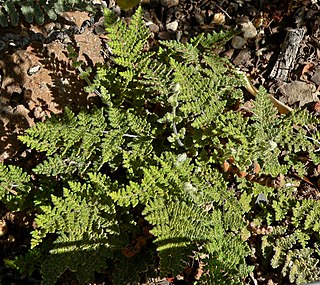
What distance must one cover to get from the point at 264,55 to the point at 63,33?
4.70ft

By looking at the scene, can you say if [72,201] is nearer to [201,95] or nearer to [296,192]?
[201,95]

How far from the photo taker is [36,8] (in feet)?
10.7

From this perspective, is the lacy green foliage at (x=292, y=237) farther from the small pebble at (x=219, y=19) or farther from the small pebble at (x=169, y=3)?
the small pebble at (x=169, y=3)

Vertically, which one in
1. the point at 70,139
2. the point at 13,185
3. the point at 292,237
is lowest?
the point at 292,237

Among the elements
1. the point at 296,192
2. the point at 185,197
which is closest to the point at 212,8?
the point at 296,192

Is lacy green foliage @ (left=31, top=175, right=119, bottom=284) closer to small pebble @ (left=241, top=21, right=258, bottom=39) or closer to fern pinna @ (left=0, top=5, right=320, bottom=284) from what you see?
fern pinna @ (left=0, top=5, right=320, bottom=284)

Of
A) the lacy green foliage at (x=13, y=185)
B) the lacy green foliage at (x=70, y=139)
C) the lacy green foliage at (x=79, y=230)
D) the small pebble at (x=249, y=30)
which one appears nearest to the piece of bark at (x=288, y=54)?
the small pebble at (x=249, y=30)

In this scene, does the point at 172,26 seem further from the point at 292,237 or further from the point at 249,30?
the point at 292,237

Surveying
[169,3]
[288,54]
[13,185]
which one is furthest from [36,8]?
[288,54]

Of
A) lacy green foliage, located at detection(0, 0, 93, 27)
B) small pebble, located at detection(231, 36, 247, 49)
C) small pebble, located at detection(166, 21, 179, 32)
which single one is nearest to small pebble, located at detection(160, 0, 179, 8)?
small pebble, located at detection(166, 21, 179, 32)

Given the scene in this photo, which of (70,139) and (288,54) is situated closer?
(70,139)

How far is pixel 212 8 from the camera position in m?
3.76

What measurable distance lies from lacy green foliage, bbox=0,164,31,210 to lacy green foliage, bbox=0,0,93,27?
949 millimetres

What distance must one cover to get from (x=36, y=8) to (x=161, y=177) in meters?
1.43
